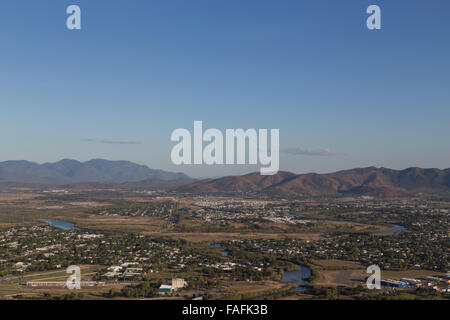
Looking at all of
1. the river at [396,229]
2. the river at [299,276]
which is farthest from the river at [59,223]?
the river at [396,229]

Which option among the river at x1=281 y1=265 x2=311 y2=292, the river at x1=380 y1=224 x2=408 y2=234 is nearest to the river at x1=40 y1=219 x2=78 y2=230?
the river at x1=281 y1=265 x2=311 y2=292

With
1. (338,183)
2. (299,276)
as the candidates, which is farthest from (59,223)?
(338,183)

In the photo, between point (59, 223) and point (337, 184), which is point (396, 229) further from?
point (337, 184)

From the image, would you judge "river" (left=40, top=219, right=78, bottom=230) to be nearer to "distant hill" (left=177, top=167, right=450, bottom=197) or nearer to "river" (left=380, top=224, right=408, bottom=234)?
"river" (left=380, top=224, right=408, bottom=234)

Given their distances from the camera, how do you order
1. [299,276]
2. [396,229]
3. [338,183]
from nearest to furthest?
[299,276], [396,229], [338,183]

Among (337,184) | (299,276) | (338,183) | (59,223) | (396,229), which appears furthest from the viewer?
(338,183)

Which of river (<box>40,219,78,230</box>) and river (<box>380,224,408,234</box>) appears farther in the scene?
river (<box>40,219,78,230</box>)

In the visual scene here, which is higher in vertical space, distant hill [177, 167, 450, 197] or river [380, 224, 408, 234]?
distant hill [177, 167, 450, 197]

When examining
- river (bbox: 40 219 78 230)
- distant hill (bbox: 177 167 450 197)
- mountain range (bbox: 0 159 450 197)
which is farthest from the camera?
distant hill (bbox: 177 167 450 197)

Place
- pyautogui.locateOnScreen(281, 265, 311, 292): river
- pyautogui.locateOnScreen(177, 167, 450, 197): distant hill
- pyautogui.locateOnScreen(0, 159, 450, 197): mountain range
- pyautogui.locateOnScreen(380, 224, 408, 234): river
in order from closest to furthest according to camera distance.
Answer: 1. pyautogui.locateOnScreen(281, 265, 311, 292): river
2. pyautogui.locateOnScreen(380, 224, 408, 234): river
3. pyautogui.locateOnScreen(0, 159, 450, 197): mountain range
4. pyautogui.locateOnScreen(177, 167, 450, 197): distant hill
